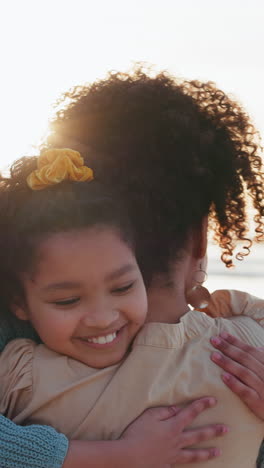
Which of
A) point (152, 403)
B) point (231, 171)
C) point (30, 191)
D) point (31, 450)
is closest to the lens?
point (31, 450)

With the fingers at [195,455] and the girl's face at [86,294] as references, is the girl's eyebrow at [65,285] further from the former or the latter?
the fingers at [195,455]

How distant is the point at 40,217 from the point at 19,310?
0.32m

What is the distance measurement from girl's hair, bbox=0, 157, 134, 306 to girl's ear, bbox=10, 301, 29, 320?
0.9 inches

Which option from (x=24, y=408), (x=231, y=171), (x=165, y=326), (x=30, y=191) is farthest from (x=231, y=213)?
(x=24, y=408)

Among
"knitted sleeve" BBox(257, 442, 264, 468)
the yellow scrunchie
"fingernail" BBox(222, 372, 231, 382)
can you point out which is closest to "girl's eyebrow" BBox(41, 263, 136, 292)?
the yellow scrunchie

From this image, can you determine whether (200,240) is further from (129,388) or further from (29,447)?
(29,447)

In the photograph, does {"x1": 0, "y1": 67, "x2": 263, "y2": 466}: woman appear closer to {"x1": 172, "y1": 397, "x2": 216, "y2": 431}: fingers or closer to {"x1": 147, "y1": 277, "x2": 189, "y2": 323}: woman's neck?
{"x1": 147, "y1": 277, "x2": 189, "y2": 323}: woman's neck

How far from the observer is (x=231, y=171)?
2230 mm

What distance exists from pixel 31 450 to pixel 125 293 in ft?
1.62

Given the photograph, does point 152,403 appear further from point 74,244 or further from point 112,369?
point 74,244

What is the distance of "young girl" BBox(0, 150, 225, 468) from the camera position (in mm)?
1837

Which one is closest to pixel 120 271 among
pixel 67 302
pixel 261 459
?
pixel 67 302

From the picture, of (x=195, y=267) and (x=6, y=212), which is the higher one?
(x=6, y=212)

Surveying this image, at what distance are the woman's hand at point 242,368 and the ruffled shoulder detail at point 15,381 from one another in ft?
1.76
